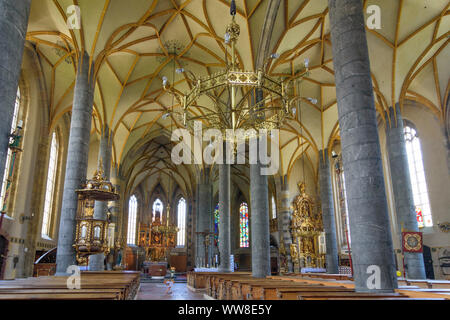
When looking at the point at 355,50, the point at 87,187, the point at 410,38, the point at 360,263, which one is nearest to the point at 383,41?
the point at 410,38

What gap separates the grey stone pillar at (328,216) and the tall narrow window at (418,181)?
14.3ft

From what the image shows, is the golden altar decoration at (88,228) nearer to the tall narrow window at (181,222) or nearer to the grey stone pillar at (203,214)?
the grey stone pillar at (203,214)

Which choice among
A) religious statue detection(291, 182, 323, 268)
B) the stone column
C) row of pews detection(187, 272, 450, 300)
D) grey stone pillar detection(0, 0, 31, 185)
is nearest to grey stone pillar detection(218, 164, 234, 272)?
row of pews detection(187, 272, 450, 300)

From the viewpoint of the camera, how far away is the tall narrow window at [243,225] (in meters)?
34.1

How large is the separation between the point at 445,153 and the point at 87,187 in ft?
53.7

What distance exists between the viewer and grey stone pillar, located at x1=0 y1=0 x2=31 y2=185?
4.61 m

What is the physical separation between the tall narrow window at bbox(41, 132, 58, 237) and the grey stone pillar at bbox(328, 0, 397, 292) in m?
16.8

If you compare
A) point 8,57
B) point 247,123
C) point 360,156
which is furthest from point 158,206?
point 8,57

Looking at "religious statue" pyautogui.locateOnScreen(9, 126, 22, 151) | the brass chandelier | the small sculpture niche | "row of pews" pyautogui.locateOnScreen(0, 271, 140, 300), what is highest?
the brass chandelier

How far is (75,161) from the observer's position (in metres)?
11.2

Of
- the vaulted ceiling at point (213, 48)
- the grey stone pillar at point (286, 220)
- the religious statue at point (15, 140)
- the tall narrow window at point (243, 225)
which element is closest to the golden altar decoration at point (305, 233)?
the grey stone pillar at point (286, 220)

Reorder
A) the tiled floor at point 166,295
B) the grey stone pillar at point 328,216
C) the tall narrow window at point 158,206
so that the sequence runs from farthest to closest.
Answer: the tall narrow window at point 158,206 → the grey stone pillar at point 328,216 → the tiled floor at point 166,295

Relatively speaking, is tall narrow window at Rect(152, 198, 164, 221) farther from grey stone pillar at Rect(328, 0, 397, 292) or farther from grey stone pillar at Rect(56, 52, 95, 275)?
grey stone pillar at Rect(328, 0, 397, 292)

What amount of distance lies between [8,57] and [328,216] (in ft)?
58.9
